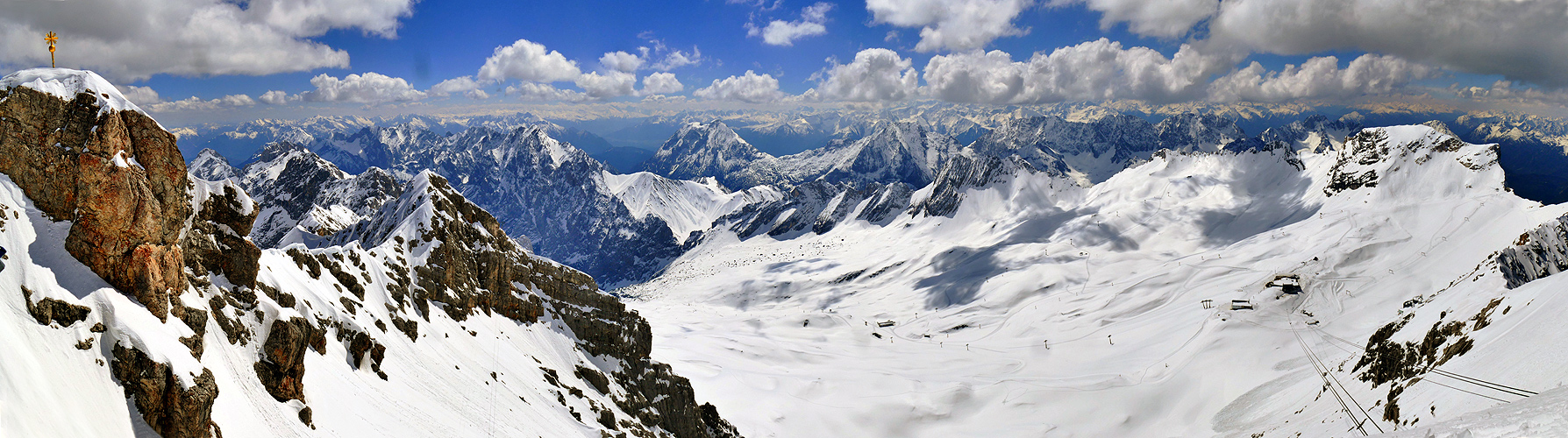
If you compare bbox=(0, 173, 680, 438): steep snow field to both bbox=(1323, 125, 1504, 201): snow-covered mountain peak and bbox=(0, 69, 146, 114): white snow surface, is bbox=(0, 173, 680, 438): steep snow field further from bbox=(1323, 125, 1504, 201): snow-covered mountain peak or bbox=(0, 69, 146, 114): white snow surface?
bbox=(1323, 125, 1504, 201): snow-covered mountain peak

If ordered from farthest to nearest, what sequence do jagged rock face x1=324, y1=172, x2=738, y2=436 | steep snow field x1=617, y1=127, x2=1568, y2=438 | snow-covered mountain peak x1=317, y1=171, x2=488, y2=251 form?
snow-covered mountain peak x1=317, y1=171, x2=488, y2=251
jagged rock face x1=324, y1=172, x2=738, y2=436
steep snow field x1=617, y1=127, x2=1568, y2=438

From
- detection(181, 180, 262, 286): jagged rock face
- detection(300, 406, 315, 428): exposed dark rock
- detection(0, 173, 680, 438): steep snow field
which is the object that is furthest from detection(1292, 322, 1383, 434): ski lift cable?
detection(181, 180, 262, 286): jagged rock face

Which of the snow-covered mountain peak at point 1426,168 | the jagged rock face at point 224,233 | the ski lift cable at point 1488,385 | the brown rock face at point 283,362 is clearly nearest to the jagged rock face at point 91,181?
the brown rock face at point 283,362

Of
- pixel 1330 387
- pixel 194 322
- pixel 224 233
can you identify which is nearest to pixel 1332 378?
pixel 1330 387

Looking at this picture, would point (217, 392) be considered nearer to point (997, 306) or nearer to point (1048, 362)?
point (1048, 362)

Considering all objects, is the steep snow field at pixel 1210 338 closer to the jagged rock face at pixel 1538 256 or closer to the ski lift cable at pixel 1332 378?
the ski lift cable at pixel 1332 378

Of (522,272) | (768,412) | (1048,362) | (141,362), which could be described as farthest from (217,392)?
(1048,362)
